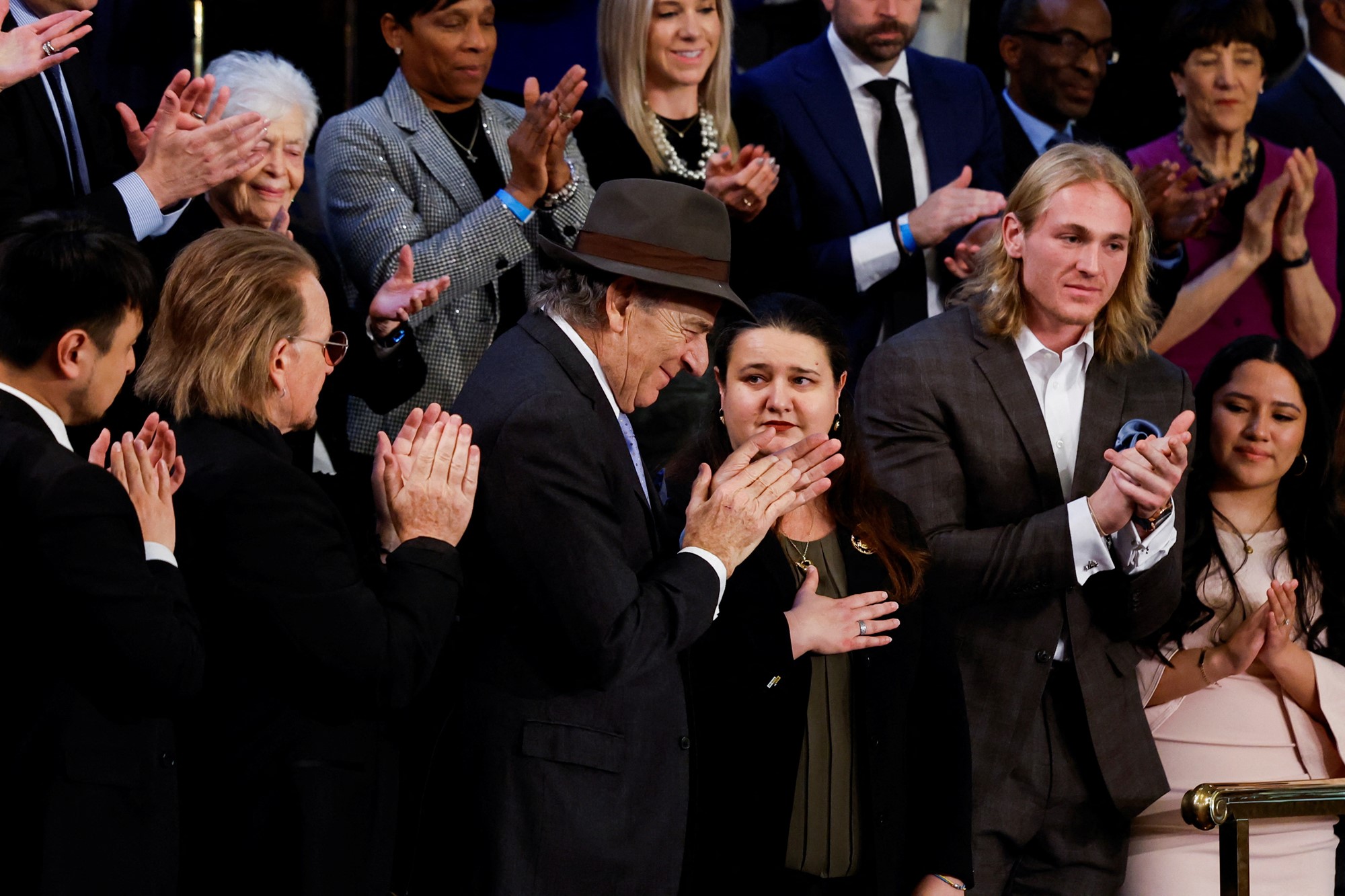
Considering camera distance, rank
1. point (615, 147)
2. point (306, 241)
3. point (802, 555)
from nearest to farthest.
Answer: point (802, 555) → point (306, 241) → point (615, 147)

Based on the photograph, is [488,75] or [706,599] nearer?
[706,599]

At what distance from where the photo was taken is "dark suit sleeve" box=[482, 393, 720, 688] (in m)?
2.40

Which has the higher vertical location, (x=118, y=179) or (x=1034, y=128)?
(x=1034, y=128)

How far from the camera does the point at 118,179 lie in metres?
3.23

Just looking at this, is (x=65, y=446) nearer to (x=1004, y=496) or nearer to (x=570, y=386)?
(x=570, y=386)

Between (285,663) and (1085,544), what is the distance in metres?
1.69

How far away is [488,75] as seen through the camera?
511cm

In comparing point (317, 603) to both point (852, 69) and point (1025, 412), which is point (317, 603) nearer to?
point (1025, 412)

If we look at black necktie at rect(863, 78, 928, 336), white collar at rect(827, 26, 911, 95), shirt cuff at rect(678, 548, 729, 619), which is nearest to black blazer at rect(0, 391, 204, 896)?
shirt cuff at rect(678, 548, 729, 619)

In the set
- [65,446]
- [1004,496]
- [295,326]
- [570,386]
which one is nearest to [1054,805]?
[1004,496]

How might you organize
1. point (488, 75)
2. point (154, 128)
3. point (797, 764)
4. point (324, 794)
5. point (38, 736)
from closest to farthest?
1. point (38, 736)
2. point (324, 794)
3. point (797, 764)
4. point (154, 128)
5. point (488, 75)

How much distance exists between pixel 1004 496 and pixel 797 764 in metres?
0.87

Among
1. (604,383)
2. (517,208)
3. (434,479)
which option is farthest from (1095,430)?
(434,479)

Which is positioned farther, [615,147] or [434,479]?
[615,147]
